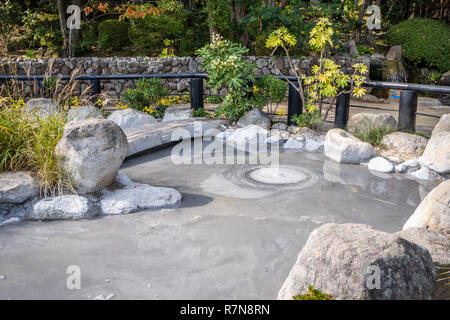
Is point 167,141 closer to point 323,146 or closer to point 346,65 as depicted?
point 323,146

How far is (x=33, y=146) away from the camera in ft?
13.5

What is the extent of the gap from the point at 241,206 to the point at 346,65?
9.85 metres

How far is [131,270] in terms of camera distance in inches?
112

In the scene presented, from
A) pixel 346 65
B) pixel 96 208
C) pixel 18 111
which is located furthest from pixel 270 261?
pixel 346 65

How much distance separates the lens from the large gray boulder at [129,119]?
22.2 ft

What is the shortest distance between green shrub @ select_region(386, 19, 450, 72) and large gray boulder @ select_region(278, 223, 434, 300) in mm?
11994

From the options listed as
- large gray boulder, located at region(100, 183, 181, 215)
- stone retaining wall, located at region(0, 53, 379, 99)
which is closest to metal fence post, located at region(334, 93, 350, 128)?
large gray boulder, located at region(100, 183, 181, 215)

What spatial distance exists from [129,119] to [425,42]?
392 inches

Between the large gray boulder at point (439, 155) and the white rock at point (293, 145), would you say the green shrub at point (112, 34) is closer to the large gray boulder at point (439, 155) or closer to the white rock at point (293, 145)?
the white rock at point (293, 145)

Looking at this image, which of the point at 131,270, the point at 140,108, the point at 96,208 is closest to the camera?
the point at 131,270

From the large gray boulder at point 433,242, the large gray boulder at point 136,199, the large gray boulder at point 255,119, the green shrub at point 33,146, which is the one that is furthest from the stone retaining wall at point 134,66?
the large gray boulder at point 433,242

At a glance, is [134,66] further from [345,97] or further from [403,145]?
[403,145]

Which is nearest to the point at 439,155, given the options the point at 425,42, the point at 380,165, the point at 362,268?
the point at 380,165
